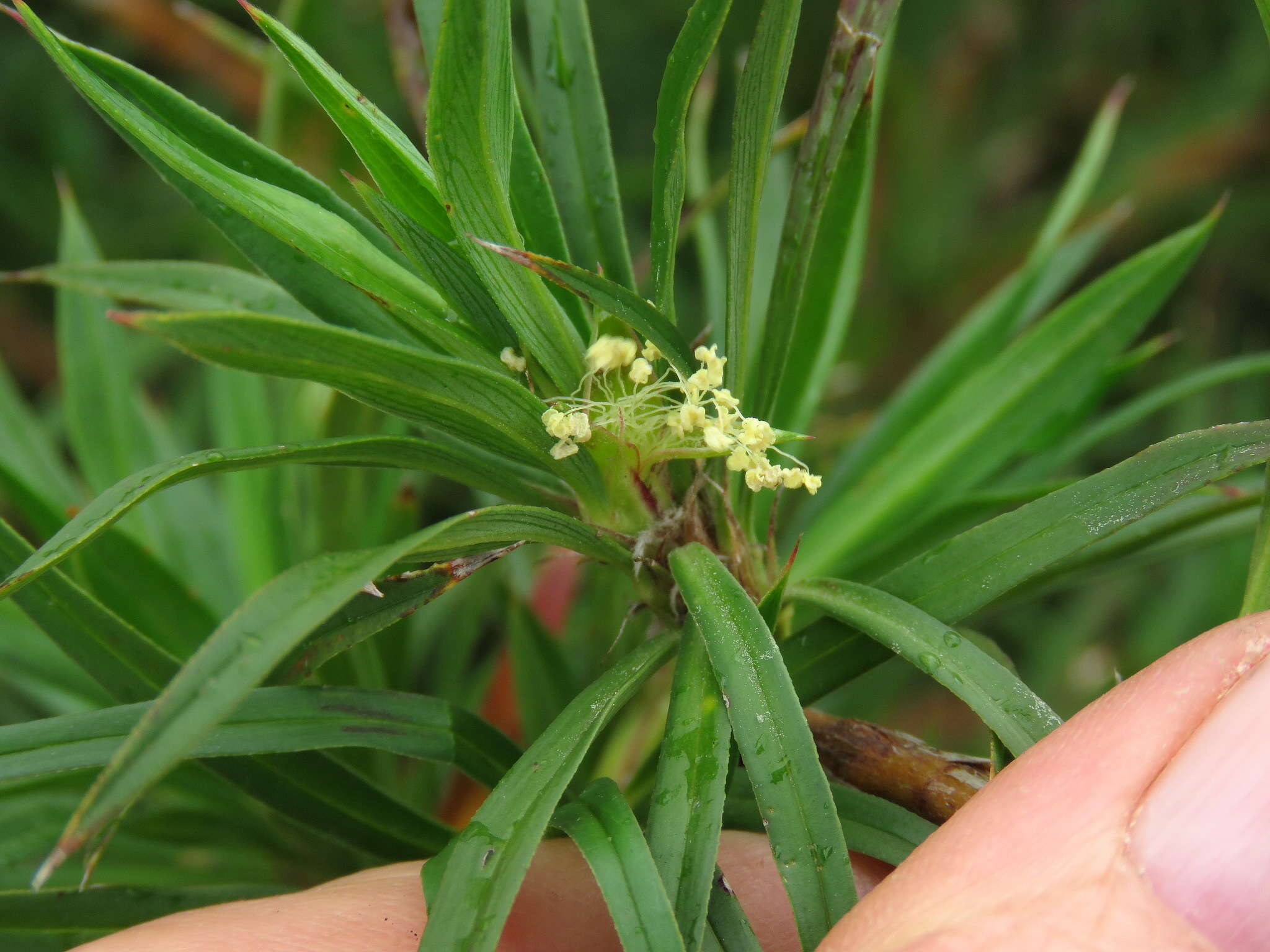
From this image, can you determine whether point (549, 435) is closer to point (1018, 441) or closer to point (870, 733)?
point (870, 733)

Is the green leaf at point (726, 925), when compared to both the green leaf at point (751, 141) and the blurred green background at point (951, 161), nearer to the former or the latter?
the green leaf at point (751, 141)

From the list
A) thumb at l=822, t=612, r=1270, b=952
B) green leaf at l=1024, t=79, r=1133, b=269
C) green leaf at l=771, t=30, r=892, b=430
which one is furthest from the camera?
green leaf at l=1024, t=79, r=1133, b=269

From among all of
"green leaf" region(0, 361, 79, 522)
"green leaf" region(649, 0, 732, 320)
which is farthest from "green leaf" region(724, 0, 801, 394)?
"green leaf" region(0, 361, 79, 522)

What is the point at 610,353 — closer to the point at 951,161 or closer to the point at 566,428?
the point at 566,428

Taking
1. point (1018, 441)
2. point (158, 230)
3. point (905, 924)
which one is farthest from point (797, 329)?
point (158, 230)

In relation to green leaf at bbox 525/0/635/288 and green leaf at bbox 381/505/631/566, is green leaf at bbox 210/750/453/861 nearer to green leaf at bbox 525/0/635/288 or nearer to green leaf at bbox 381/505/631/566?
green leaf at bbox 381/505/631/566

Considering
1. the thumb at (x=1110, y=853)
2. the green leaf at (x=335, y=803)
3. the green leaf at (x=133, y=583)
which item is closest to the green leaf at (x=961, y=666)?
the thumb at (x=1110, y=853)

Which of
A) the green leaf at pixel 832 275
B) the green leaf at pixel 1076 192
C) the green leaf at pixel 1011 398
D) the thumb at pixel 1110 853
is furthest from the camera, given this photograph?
the green leaf at pixel 1076 192
